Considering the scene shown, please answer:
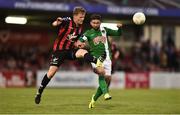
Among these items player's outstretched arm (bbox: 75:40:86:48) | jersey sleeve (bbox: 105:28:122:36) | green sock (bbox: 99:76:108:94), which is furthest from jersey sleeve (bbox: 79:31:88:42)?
green sock (bbox: 99:76:108:94)

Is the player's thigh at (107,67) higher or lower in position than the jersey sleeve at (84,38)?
lower

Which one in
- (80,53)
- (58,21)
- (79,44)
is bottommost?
(80,53)

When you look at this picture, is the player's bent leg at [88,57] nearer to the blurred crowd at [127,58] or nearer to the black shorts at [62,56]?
the black shorts at [62,56]

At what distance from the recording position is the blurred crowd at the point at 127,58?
98.7ft

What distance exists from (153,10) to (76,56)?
15.7m

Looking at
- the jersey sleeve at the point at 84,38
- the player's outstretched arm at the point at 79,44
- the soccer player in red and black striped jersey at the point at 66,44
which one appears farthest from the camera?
the soccer player in red and black striped jersey at the point at 66,44

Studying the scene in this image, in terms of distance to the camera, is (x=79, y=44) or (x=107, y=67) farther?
(x=107, y=67)

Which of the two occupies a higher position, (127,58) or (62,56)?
(127,58)

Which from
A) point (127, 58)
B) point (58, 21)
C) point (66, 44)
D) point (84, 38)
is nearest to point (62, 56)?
point (66, 44)

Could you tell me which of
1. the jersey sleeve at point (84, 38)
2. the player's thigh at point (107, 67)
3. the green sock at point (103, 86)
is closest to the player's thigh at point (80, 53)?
the jersey sleeve at point (84, 38)

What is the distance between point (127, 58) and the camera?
3328 cm

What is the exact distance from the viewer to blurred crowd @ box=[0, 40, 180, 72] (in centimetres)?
3008

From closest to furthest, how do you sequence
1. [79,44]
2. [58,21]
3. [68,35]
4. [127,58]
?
[58,21] → [79,44] → [68,35] → [127,58]

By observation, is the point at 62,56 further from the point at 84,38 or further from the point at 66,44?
the point at 84,38
